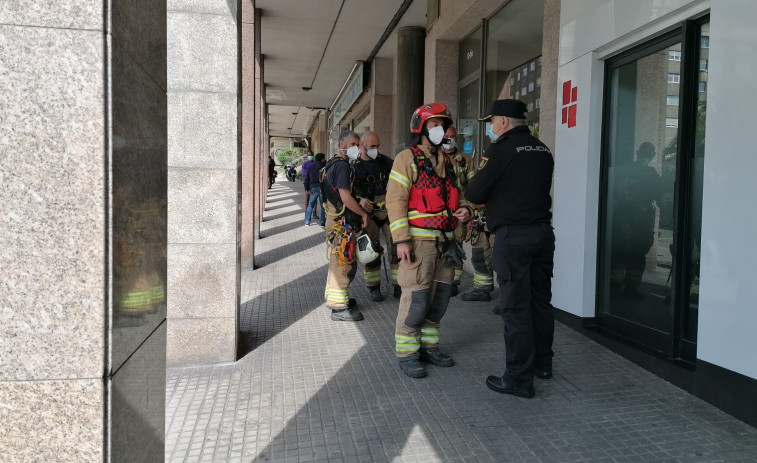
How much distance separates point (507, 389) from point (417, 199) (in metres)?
1.50

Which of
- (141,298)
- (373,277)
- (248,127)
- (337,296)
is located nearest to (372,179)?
(337,296)

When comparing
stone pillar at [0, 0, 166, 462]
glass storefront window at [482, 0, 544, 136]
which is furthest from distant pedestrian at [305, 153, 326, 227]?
stone pillar at [0, 0, 166, 462]

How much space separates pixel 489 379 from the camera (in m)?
4.11

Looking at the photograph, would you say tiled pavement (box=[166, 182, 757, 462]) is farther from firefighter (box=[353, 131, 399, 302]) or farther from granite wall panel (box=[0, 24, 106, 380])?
granite wall panel (box=[0, 24, 106, 380])

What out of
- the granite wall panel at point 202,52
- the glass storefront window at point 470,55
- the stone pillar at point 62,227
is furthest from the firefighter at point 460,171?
the glass storefront window at point 470,55

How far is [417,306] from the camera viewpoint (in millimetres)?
4293

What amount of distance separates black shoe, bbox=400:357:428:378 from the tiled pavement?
55 millimetres

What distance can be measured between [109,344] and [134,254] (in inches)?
11.4

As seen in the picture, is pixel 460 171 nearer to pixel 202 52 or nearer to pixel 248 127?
pixel 202 52

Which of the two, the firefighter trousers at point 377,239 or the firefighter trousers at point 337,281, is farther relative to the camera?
the firefighter trousers at point 377,239

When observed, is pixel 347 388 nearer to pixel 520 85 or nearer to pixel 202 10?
pixel 202 10

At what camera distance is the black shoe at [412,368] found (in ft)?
14.0

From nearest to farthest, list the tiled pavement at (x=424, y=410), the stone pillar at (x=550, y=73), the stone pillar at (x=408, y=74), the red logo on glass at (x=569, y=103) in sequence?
1. the tiled pavement at (x=424, y=410)
2. the red logo on glass at (x=569, y=103)
3. the stone pillar at (x=550, y=73)
4. the stone pillar at (x=408, y=74)

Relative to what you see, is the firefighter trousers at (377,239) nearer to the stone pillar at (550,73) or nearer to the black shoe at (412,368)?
the black shoe at (412,368)
